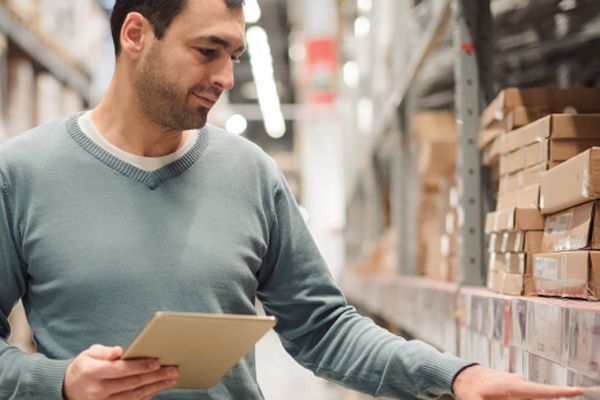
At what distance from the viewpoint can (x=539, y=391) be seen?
158 cm

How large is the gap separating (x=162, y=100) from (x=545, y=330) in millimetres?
946

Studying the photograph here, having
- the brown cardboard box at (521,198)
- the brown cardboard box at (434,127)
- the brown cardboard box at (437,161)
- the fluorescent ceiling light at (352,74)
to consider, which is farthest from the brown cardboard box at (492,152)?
the fluorescent ceiling light at (352,74)

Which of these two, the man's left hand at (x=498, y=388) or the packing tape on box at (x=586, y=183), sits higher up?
the packing tape on box at (x=586, y=183)

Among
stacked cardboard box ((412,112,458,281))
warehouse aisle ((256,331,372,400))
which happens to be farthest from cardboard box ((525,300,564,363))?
warehouse aisle ((256,331,372,400))

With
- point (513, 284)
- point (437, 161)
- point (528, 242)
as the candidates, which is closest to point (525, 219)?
point (528, 242)

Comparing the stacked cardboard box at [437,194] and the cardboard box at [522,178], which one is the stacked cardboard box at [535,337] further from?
the stacked cardboard box at [437,194]

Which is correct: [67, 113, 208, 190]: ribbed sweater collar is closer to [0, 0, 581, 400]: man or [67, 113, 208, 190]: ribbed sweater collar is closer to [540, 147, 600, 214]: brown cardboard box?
[0, 0, 581, 400]: man

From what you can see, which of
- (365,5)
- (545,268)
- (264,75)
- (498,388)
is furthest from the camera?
(264,75)

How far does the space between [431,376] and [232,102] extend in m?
24.3

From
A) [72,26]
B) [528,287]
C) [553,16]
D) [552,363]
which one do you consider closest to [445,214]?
[553,16]

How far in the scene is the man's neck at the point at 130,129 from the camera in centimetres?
212

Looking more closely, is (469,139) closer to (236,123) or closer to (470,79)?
(470,79)

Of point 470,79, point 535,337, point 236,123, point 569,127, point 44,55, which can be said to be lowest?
point 535,337

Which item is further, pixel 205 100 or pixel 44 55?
pixel 44 55
